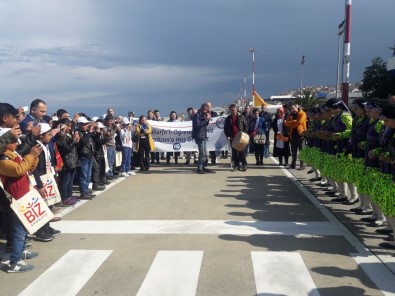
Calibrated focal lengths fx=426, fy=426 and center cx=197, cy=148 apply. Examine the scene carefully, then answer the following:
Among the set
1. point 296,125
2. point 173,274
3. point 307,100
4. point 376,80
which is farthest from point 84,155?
point 307,100

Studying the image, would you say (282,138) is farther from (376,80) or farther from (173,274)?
(376,80)

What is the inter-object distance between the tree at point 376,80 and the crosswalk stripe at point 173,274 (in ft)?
156

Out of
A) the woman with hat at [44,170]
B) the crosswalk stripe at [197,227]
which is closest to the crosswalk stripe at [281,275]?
the crosswalk stripe at [197,227]

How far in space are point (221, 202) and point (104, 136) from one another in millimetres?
3494

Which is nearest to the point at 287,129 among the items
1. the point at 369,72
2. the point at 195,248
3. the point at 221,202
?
the point at 221,202

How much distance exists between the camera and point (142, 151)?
46.5ft

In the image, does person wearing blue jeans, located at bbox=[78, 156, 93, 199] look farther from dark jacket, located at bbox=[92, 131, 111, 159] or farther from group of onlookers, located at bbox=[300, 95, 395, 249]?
group of onlookers, located at bbox=[300, 95, 395, 249]

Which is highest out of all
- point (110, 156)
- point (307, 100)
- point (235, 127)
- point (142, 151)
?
point (307, 100)

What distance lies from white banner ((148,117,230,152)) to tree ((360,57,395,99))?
3791 centimetres

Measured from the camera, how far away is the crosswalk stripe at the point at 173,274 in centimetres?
448

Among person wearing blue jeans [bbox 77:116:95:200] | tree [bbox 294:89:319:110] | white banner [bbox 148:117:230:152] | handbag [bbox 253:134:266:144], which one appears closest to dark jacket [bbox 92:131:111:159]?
person wearing blue jeans [bbox 77:116:95:200]

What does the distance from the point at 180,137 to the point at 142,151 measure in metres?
2.05

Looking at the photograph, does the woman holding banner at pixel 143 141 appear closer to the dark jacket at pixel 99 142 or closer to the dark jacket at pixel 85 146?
the dark jacket at pixel 99 142

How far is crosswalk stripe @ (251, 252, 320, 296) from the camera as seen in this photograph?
14.6 ft
